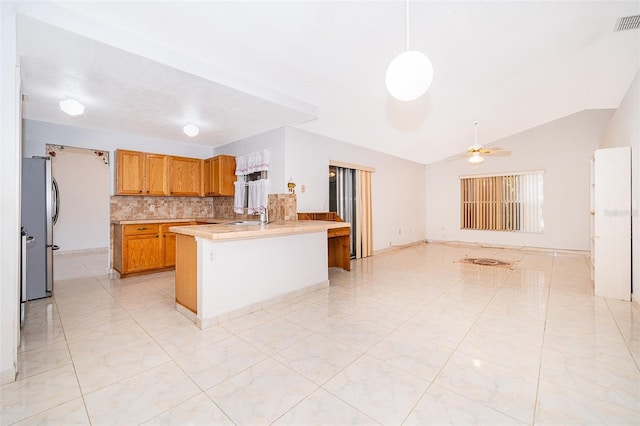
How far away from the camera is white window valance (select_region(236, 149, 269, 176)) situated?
4801 mm

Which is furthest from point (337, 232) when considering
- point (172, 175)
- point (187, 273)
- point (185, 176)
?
point (172, 175)

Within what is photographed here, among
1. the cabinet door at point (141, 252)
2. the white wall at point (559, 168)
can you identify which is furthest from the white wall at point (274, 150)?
the white wall at point (559, 168)

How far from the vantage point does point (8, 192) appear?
183 cm

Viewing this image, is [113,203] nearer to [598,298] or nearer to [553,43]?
[553,43]

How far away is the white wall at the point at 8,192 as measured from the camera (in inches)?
70.6

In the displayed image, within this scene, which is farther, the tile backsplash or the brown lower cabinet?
the tile backsplash

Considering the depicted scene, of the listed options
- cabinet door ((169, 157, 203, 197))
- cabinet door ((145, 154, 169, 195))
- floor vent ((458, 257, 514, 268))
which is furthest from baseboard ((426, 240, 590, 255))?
cabinet door ((145, 154, 169, 195))

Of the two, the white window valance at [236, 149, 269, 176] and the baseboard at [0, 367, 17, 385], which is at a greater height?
the white window valance at [236, 149, 269, 176]

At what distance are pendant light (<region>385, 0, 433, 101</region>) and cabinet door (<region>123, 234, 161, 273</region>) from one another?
14.8 feet

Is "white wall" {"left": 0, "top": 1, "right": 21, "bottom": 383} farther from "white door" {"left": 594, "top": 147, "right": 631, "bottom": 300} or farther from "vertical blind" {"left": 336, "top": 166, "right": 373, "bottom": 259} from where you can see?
"white door" {"left": 594, "top": 147, "right": 631, "bottom": 300}

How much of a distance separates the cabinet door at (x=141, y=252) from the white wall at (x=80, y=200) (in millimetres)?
2564

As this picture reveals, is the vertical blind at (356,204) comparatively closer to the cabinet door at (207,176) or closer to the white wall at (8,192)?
the cabinet door at (207,176)

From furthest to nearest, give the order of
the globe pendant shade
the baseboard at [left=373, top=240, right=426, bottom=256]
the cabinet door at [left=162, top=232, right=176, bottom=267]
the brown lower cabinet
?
the baseboard at [left=373, top=240, right=426, bottom=256] < the cabinet door at [left=162, top=232, right=176, bottom=267] < the brown lower cabinet < the globe pendant shade

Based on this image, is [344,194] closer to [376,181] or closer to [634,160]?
[376,181]
